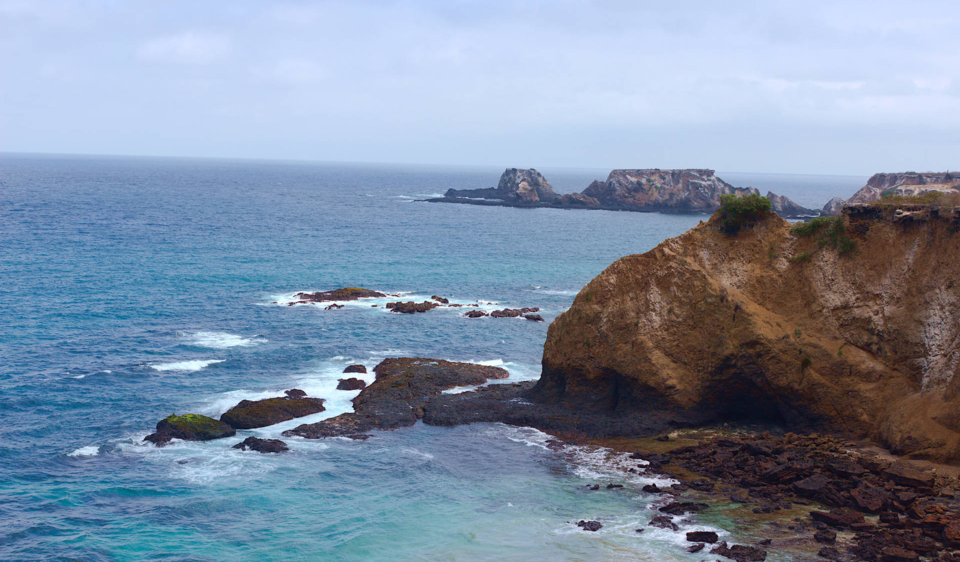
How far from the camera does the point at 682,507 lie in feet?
97.2

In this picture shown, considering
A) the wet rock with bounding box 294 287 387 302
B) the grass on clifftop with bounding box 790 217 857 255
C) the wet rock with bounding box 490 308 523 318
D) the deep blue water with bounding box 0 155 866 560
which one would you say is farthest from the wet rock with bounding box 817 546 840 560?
the wet rock with bounding box 294 287 387 302

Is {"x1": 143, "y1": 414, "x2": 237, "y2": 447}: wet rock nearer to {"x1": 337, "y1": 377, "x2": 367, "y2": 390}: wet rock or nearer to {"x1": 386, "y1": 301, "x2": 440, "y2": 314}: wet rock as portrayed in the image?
{"x1": 337, "y1": 377, "x2": 367, "y2": 390}: wet rock

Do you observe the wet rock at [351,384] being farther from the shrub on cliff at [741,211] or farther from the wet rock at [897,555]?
the wet rock at [897,555]

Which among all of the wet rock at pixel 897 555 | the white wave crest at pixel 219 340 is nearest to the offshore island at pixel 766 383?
the wet rock at pixel 897 555

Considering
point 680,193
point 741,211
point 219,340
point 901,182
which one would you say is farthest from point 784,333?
point 680,193

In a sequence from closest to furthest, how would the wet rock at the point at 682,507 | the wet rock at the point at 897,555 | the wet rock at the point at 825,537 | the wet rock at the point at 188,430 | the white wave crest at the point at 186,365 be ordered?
the wet rock at the point at 897,555 → the wet rock at the point at 825,537 → the wet rock at the point at 682,507 → the wet rock at the point at 188,430 → the white wave crest at the point at 186,365

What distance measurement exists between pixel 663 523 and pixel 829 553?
19.7ft

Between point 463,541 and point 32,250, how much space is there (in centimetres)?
9217

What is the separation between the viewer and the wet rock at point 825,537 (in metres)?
25.9

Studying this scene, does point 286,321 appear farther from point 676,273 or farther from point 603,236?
point 603,236

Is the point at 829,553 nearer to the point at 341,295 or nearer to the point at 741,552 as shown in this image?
the point at 741,552

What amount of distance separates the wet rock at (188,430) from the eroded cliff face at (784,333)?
18.8m

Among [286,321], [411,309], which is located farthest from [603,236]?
[286,321]

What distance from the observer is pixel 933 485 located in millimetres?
28984
